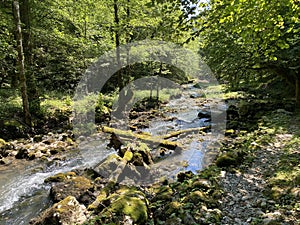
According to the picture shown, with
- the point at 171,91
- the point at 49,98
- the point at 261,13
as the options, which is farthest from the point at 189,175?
the point at 171,91

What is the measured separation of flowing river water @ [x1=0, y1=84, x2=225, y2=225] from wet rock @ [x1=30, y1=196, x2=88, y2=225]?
2.07ft

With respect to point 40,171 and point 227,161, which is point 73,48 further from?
point 227,161

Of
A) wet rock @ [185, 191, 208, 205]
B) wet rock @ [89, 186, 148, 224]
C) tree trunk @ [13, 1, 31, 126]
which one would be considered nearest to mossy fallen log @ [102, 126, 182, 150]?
tree trunk @ [13, 1, 31, 126]

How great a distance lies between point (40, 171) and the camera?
715 cm

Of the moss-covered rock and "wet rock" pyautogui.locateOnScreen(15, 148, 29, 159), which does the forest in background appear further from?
the moss-covered rock

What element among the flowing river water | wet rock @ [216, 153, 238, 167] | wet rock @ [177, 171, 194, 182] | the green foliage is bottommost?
the flowing river water

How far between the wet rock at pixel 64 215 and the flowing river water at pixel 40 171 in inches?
24.9

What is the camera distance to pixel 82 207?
4723mm

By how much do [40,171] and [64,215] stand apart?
10.7 ft

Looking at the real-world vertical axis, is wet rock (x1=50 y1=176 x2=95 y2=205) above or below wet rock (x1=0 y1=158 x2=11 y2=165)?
below

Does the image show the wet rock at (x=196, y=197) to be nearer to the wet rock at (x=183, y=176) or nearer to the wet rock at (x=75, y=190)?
the wet rock at (x=183, y=176)

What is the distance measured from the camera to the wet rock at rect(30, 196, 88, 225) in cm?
425

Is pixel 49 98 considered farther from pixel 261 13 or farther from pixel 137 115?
pixel 261 13

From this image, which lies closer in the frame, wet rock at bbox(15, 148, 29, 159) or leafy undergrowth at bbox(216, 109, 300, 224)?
leafy undergrowth at bbox(216, 109, 300, 224)
